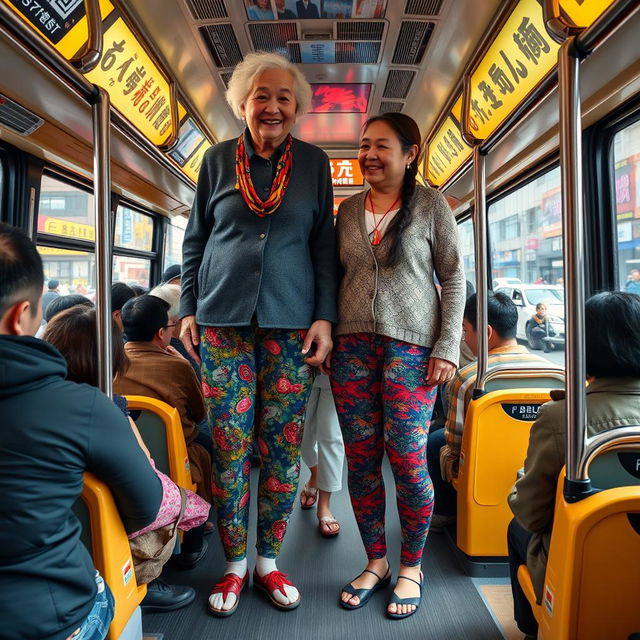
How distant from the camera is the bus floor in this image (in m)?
1.67

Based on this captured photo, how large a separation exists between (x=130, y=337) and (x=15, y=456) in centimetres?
137

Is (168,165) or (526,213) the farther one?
(526,213)

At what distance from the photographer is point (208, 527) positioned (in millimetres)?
2430

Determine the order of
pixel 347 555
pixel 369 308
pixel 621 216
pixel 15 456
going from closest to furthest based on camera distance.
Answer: pixel 15 456 → pixel 369 308 → pixel 347 555 → pixel 621 216

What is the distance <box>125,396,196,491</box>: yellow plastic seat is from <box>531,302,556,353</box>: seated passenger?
2.20 metres

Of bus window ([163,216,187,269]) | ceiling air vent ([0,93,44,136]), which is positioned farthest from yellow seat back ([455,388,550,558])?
bus window ([163,216,187,269])

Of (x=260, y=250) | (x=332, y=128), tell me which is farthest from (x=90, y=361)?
(x=332, y=128)

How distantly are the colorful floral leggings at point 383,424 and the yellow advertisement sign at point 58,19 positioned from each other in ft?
5.32

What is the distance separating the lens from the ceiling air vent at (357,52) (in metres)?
3.07

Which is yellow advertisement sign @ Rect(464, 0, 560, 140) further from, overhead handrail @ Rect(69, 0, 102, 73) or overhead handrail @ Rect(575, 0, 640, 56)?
overhead handrail @ Rect(69, 0, 102, 73)

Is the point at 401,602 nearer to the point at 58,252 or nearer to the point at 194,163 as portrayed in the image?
the point at 58,252

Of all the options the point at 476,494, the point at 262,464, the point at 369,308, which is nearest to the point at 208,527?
the point at 262,464

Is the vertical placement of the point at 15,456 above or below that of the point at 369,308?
below

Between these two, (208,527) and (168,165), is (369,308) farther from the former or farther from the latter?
(208,527)
